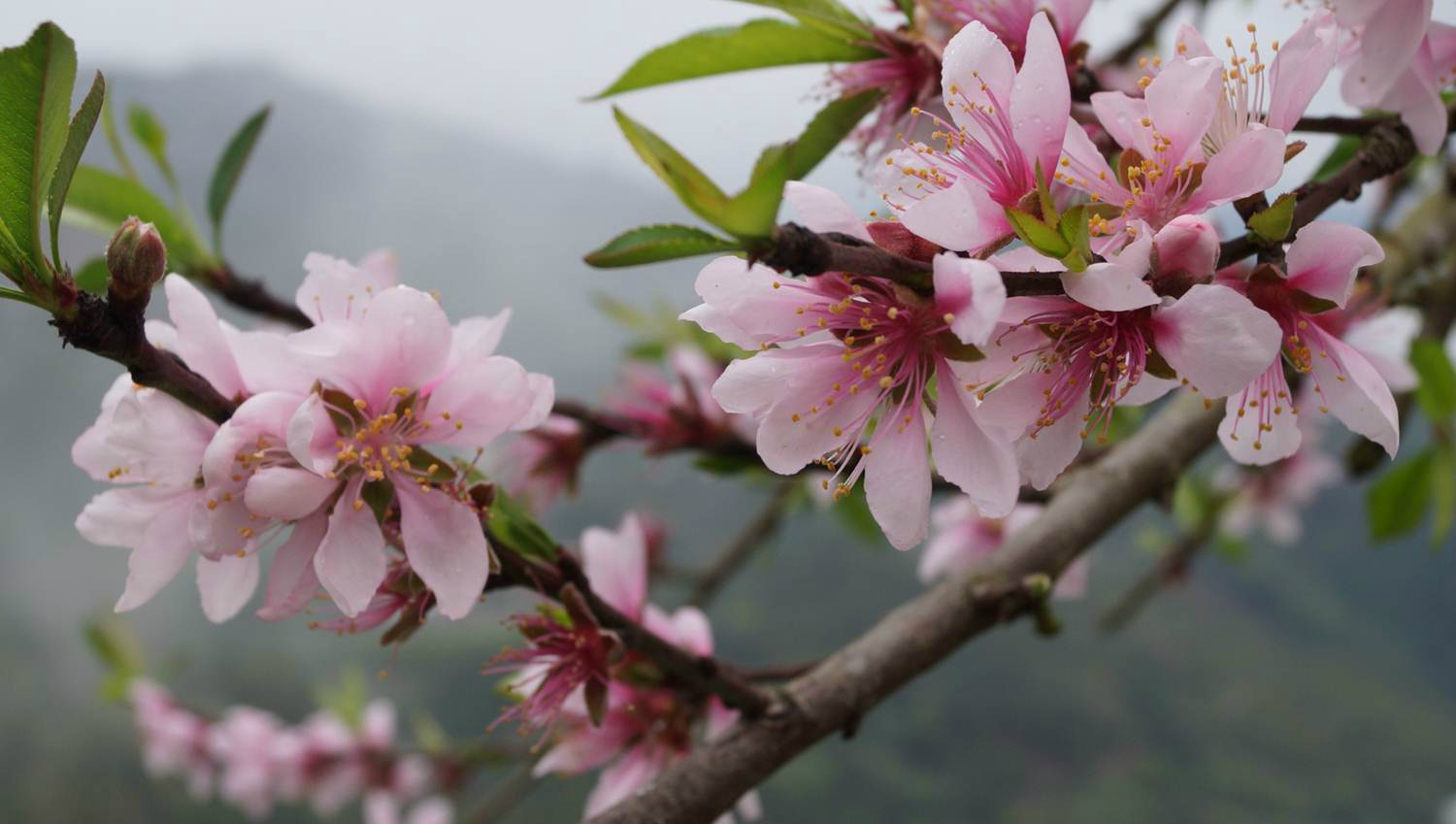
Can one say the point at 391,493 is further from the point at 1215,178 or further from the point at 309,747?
the point at 309,747

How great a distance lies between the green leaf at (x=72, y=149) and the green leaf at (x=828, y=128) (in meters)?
0.32

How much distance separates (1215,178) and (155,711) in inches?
85.1

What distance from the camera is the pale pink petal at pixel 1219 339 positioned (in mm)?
384

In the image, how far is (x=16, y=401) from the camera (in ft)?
7.93

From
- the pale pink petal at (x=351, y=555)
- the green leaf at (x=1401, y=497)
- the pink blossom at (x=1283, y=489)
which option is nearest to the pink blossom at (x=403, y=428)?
the pale pink petal at (x=351, y=555)

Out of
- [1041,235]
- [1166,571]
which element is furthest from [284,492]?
[1166,571]

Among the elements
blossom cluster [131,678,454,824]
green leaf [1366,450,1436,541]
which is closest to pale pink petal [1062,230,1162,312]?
green leaf [1366,450,1436,541]

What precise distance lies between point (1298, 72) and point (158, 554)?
23.7 inches

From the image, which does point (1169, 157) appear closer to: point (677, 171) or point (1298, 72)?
point (1298, 72)

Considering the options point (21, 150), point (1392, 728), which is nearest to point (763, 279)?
point (21, 150)

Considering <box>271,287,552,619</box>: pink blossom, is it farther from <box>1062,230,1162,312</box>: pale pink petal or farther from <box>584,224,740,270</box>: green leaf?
<box>1062,230,1162,312</box>: pale pink petal

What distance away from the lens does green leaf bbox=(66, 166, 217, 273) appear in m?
0.78

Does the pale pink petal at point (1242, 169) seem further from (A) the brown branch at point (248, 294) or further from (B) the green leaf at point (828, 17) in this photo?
(A) the brown branch at point (248, 294)

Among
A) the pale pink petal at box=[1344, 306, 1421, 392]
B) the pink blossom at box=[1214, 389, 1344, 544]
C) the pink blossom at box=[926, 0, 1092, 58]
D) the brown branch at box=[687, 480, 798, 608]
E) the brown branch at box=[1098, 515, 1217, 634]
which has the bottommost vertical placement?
the pink blossom at box=[1214, 389, 1344, 544]
